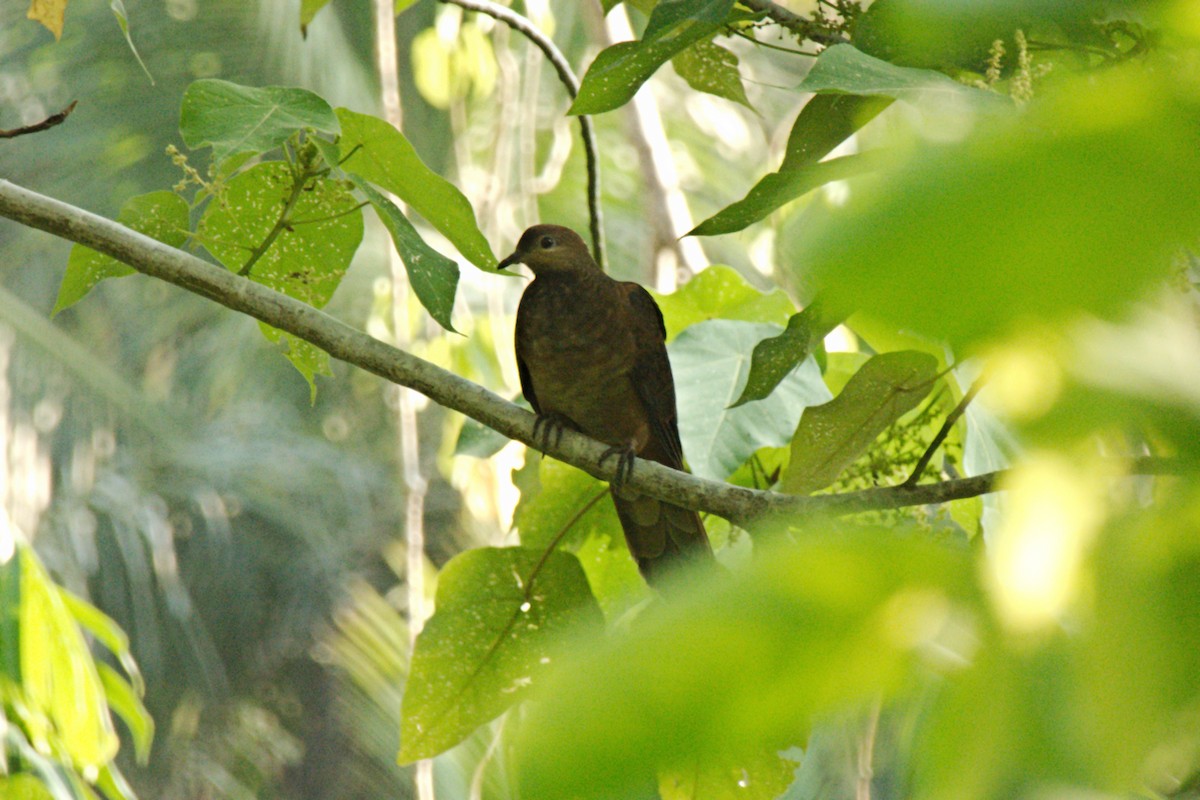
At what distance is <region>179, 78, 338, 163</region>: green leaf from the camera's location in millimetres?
1352

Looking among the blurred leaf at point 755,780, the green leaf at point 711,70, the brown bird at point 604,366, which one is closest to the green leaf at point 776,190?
the green leaf at point 711,70

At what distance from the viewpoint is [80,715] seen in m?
2.15

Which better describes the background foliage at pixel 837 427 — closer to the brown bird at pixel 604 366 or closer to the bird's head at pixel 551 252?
the brown bird at pixel 604 366

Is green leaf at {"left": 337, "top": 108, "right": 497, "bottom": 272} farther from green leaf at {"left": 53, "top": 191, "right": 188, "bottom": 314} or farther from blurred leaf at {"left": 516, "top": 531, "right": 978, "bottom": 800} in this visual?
blurred leaf at {"left": 516, "top": 531, "right": 978, "bottom": 800}

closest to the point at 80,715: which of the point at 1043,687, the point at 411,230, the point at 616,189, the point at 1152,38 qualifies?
the point at 411,230

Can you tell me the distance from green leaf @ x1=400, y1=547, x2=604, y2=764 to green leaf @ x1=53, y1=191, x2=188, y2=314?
29.4 inches

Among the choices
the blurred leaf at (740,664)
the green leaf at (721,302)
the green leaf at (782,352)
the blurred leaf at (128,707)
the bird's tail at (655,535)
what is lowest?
the blurred leaf at (128,707)

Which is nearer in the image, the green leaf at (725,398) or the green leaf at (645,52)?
the green leaf at (645,52)

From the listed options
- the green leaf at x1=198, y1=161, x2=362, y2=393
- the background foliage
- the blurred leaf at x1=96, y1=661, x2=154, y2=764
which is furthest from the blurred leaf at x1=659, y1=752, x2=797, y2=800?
the blurred leaf at x1=96, y1=661, x2=154, y2=764

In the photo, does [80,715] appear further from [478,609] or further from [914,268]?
[914,268]

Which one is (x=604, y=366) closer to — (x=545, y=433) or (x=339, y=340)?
(x=545, y=433)

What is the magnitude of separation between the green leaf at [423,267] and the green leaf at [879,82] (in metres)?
0.64

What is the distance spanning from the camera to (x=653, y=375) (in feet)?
9.41

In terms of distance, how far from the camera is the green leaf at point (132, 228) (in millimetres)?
1659
